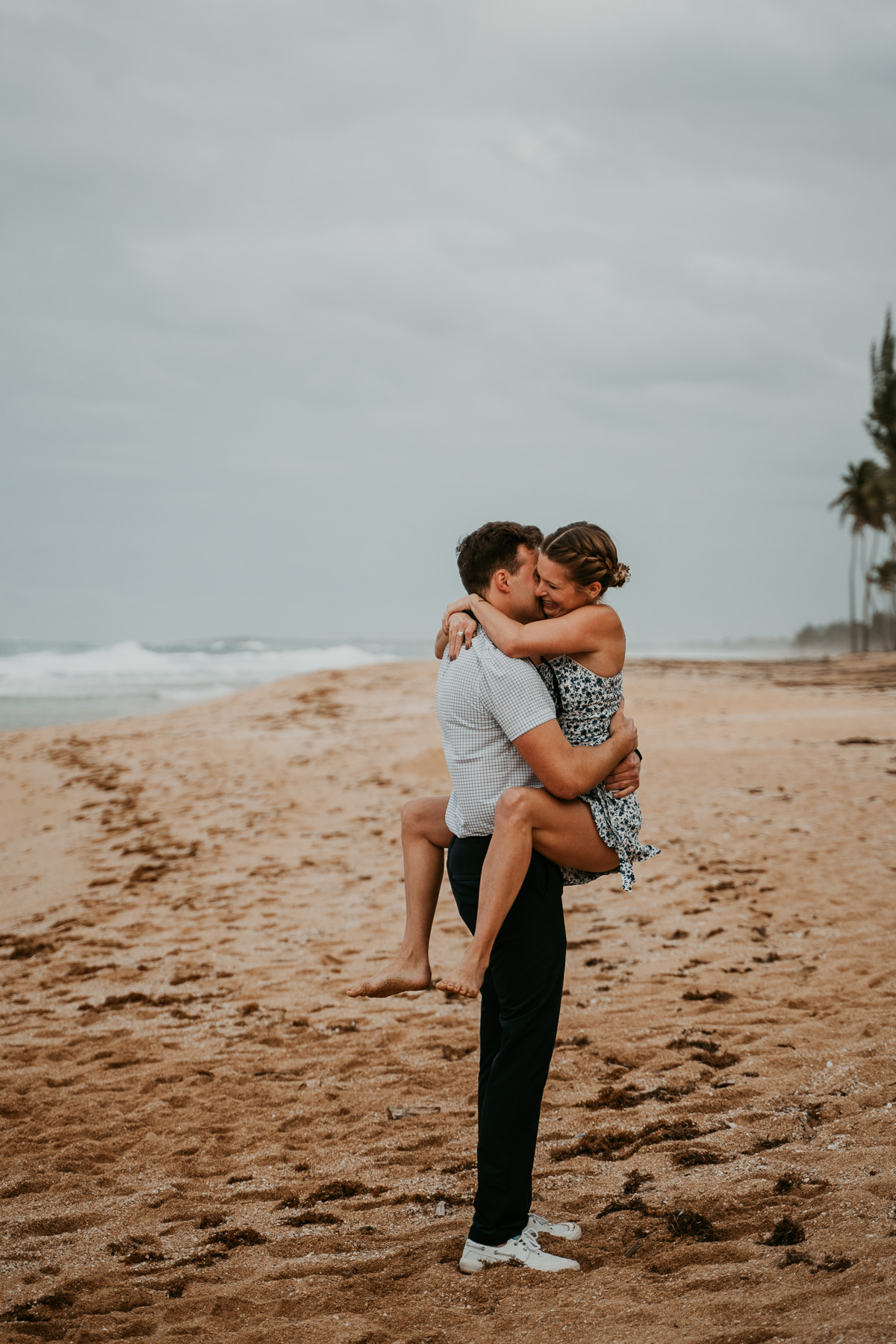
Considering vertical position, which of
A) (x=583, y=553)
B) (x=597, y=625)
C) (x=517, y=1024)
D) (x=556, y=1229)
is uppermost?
(x=583, y=553)

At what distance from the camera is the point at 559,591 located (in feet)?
9.06

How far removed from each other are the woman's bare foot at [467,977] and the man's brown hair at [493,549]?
1.04m

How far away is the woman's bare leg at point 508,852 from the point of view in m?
2.58

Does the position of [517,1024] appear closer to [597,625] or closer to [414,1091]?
[597,625]

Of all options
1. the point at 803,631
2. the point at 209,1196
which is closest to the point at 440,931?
the point at 209,1196

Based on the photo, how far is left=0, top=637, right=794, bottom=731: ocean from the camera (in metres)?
27.5

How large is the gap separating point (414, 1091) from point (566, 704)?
2.46 m

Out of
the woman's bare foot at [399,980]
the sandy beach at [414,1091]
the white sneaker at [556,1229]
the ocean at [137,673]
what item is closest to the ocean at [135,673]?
the ocean at [137,673]

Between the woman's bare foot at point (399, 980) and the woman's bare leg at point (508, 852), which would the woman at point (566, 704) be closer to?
the woman's bare leg at point (508, 852)

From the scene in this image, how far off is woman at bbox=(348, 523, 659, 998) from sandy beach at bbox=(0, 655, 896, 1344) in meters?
1.04

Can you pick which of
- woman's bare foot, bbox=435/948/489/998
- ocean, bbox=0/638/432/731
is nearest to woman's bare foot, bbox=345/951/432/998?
woman's bare foot, bbox=435/948/489/998

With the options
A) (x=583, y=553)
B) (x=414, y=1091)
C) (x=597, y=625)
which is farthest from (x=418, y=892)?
(x=414, y=1091)

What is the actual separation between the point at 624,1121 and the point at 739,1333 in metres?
1.55

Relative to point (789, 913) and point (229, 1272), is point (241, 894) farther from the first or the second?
point (229, 1272)
